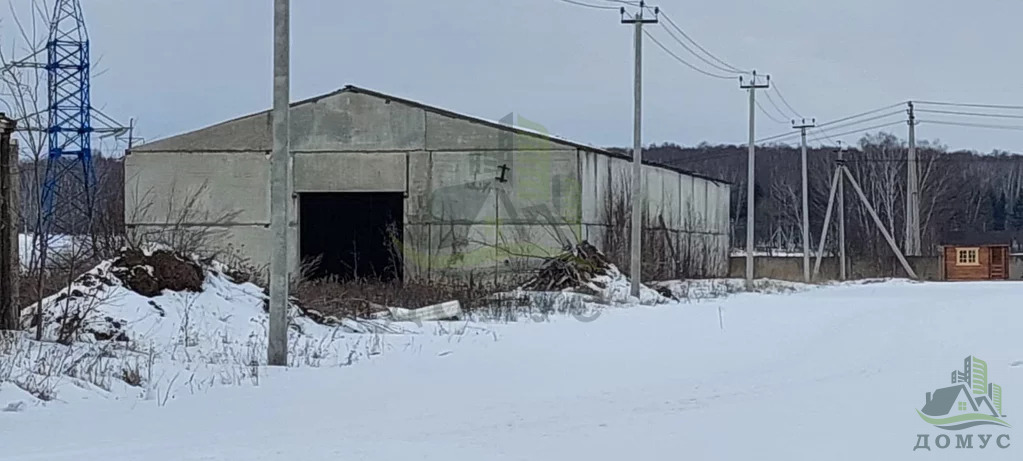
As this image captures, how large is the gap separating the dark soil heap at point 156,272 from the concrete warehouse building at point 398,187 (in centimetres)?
1474

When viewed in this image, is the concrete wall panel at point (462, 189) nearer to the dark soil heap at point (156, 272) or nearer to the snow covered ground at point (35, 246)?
the dark soil heap at point (156, 272)

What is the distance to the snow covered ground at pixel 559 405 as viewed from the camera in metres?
7.64

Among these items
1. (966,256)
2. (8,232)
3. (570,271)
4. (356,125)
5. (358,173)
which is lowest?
(570,271)

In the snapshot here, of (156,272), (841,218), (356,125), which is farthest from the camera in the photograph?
(841,218)

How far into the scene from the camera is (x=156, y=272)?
53.5ft

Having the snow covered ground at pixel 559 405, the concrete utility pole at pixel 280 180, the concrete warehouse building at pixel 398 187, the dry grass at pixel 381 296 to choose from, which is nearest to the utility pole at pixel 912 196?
the concrete warehouse building at pixel 398 187

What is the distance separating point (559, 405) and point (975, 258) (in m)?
61.3

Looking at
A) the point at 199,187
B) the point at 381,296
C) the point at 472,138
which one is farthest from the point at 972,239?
the point at 381,296

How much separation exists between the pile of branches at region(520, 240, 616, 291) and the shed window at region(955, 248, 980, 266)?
1608 inches

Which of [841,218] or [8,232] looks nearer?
[8,232]

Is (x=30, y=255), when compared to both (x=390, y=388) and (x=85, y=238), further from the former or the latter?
(x=390, y=388)

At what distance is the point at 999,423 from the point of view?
340 inches

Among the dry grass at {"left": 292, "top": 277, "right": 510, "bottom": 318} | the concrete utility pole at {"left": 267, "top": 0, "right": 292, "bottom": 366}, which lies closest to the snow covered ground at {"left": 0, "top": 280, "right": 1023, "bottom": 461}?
the concrete utility pole at {"left": 267, "top": 0, "right": 292, "bottom": 366}

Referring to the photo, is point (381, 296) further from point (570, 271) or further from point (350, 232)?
point (350, 232)
